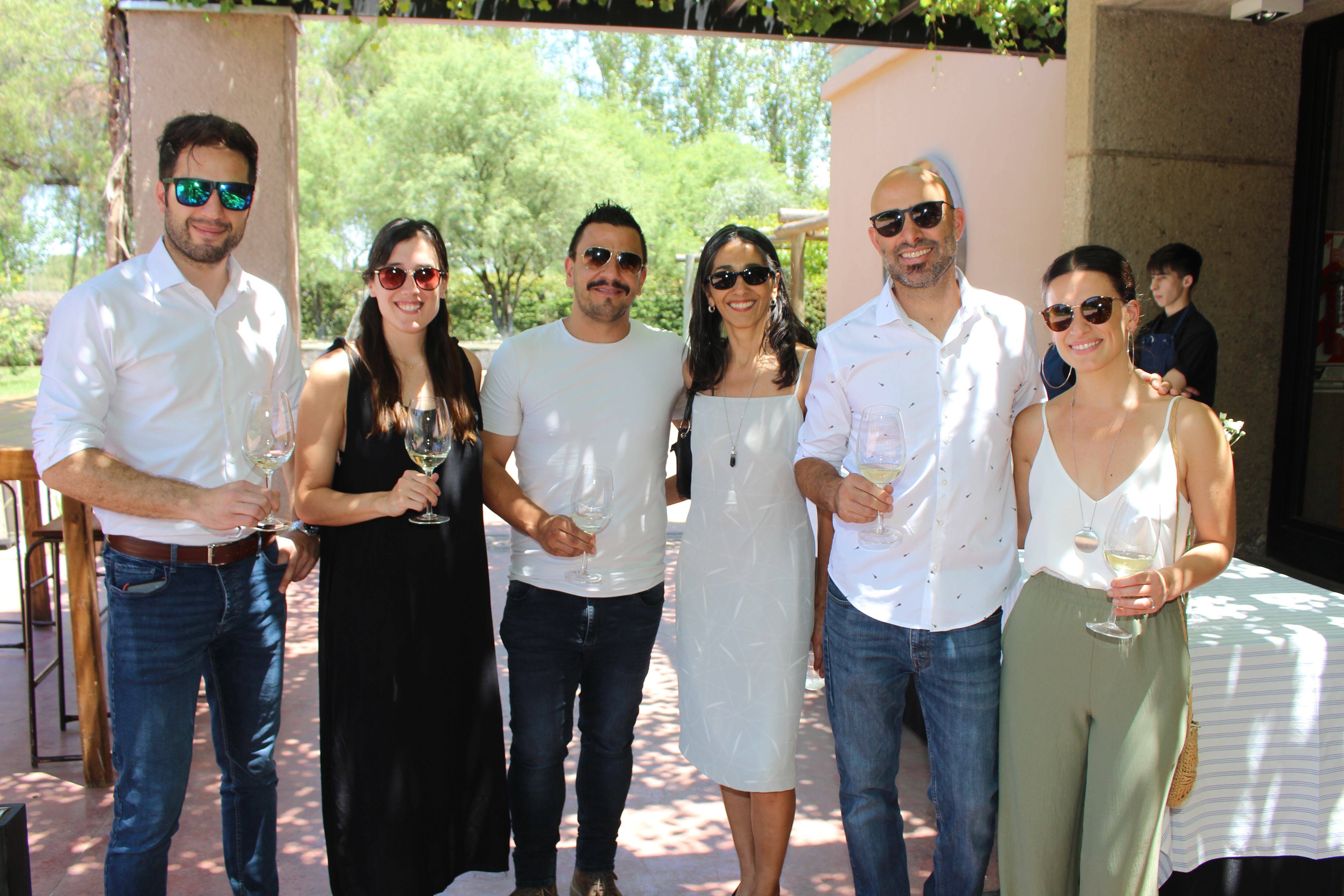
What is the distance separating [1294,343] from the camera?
19.2 ft

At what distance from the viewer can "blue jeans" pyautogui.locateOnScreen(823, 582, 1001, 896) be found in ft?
8.11

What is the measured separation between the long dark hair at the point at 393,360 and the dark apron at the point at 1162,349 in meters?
4.08

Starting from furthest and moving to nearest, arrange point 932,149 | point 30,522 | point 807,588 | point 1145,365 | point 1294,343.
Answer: point 932,149 → point 1294,343 → point 1145,365 → point 30,522 → point 807,588

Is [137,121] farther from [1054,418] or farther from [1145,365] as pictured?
[1145,365]

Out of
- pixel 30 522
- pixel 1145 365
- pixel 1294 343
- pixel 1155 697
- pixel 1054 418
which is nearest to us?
pixel 1155 697

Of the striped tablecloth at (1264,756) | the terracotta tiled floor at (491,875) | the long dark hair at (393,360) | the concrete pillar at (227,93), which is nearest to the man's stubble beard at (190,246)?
the long dark hair at (393,360)

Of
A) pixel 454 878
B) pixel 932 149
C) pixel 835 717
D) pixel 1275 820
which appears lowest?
pixel 454 878

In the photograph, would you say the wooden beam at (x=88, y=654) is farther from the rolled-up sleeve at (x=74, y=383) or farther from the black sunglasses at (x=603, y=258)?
the black sunglasses at (x=603, y=258)

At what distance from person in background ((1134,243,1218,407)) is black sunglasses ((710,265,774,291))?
3.35m

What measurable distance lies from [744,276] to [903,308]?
1.54 feet

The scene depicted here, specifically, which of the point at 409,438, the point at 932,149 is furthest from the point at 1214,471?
the point at 932,149

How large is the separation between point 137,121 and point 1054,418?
18.4ft

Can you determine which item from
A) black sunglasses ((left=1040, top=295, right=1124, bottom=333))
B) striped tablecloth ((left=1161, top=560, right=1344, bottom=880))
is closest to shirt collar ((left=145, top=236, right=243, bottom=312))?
black sunglasses ((left=1040, top=295, right=1124, bottom=333))

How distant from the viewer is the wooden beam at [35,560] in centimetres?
420
